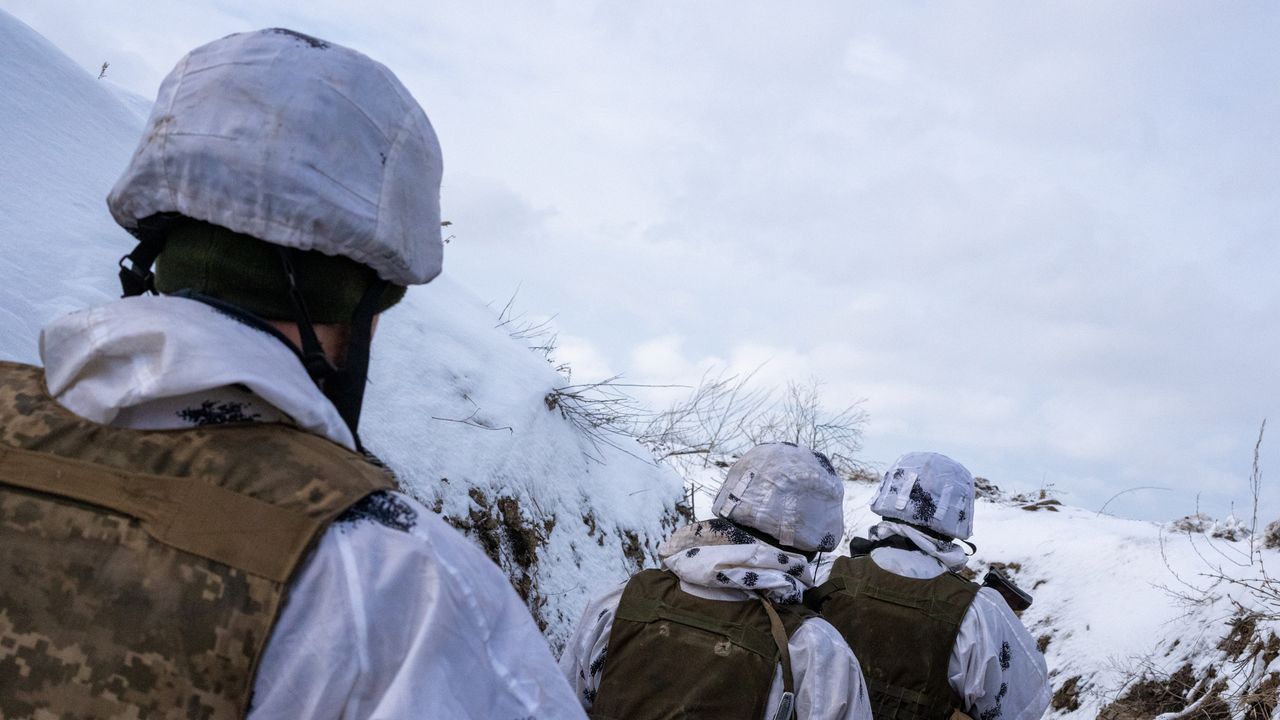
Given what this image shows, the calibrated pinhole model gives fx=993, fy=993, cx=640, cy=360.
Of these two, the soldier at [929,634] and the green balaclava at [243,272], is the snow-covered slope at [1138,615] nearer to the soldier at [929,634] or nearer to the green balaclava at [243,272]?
the soldier at [929,634]

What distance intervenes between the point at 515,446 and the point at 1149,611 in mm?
6460

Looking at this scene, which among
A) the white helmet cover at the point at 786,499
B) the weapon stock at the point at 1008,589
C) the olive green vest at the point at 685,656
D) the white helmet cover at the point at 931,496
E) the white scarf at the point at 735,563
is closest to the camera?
the olive green vest at the point at 685,656

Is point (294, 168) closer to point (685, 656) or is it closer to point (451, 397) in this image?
point (685, 656)

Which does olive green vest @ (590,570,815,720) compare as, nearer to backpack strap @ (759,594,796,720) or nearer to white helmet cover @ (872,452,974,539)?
backpack strap @ (759,594,796,720)

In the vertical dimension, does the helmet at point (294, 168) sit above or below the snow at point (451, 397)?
above

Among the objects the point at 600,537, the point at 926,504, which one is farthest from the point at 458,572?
the point at 600,537

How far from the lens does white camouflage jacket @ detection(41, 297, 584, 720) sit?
106cm

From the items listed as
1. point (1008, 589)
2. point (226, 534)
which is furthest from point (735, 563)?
point (226, 534)

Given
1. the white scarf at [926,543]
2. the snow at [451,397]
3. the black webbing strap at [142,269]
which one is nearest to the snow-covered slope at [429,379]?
the snow at [451,397]

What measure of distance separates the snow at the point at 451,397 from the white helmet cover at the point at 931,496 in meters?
1.57

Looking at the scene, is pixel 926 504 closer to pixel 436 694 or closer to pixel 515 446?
pixel 515 446

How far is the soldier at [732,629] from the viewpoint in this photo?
3.08 metres

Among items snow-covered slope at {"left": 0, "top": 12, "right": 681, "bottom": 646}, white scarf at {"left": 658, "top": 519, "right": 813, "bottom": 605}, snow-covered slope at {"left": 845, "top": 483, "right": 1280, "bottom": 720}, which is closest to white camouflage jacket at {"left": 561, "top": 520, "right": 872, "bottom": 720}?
white scarf at {"left": 658, "top": 519, "right": 813, "bottom": 605}

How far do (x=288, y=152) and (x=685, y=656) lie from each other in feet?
7.52
